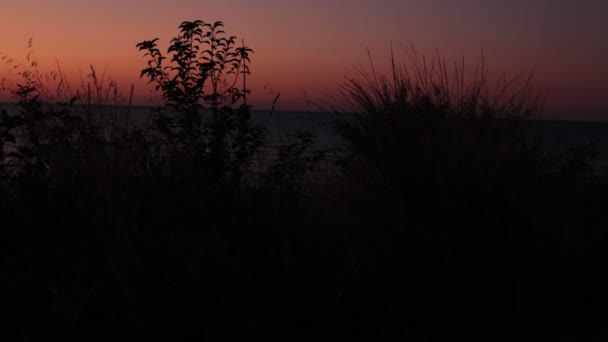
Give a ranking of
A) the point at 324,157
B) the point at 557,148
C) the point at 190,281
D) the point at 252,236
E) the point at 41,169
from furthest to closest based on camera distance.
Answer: the point at 324,157, the point at 557,148, the point at 41,169, the point at 252,236, the point at 190,281

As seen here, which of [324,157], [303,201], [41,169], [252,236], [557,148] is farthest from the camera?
[324,157]

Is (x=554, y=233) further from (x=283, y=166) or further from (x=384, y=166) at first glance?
(x=283, y=166)

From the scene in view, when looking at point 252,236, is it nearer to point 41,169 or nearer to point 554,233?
point 41,169

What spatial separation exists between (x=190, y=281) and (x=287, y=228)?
1.03m

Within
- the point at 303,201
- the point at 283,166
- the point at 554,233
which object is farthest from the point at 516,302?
the point at 283,166

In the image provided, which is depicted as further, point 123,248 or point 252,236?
point 252,236

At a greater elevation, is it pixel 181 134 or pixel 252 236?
pixel 181 134

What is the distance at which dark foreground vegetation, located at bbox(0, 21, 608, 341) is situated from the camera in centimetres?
428

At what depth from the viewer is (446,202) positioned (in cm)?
521

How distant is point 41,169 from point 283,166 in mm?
2323

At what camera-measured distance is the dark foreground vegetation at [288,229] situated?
428 cm

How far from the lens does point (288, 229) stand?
524 centimetres

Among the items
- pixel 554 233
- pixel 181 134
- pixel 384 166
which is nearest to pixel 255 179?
pixel 181 134

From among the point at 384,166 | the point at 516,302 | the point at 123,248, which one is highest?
the point at 384,166
